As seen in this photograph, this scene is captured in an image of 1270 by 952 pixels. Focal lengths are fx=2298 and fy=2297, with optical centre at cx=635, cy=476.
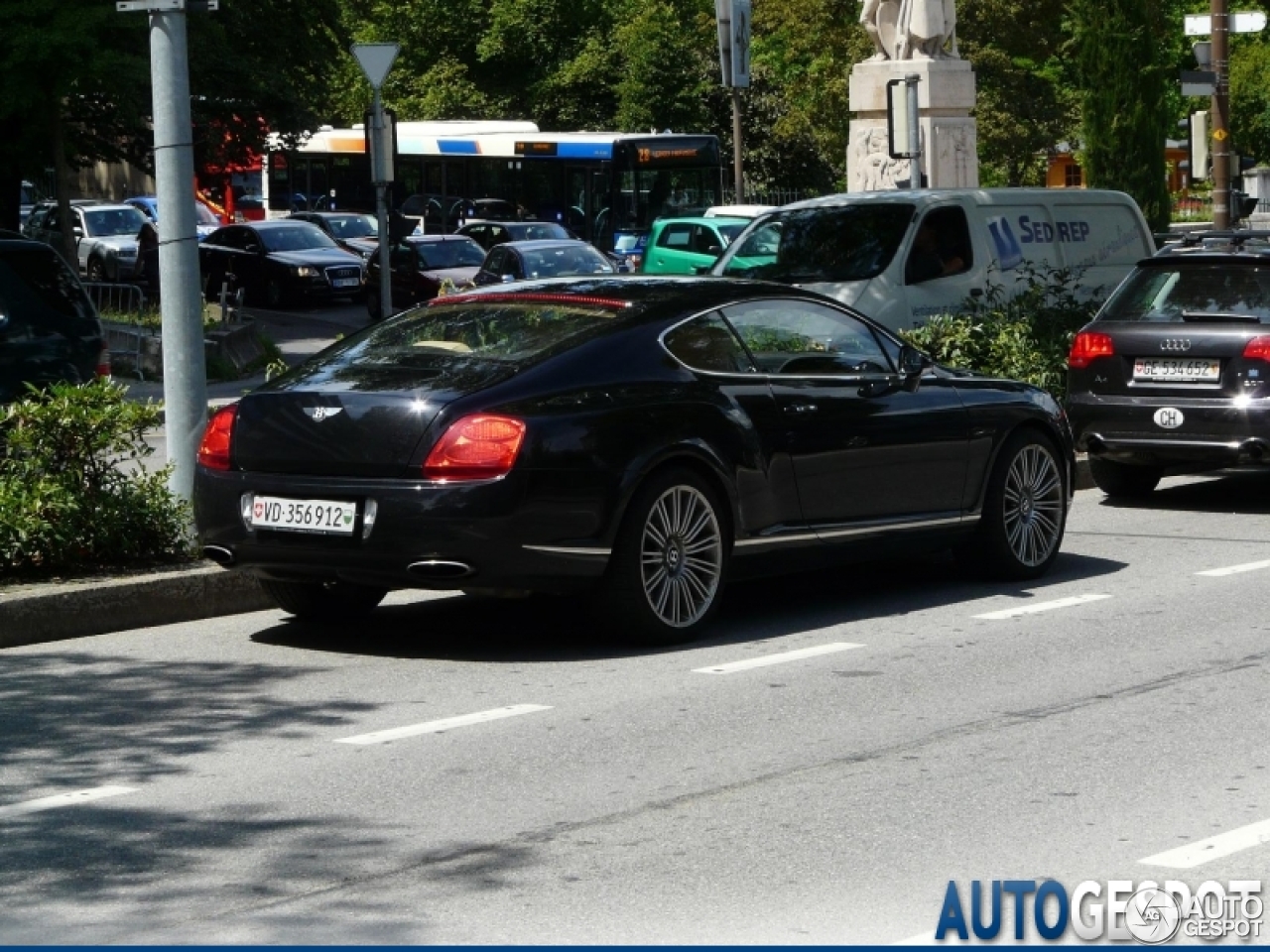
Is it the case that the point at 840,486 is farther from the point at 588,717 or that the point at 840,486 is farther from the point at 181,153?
the point at 181,153

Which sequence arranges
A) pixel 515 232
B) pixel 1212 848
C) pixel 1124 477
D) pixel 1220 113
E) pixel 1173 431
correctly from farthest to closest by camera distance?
pixel 515 232
pixel 1220 113
pixel 1124 477
pixel 1173 431
pixel 1212 848

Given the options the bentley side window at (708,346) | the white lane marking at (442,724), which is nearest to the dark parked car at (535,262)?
the bentley side window at (708,346)

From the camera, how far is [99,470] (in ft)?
33.9

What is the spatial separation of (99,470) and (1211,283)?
7.10 metres

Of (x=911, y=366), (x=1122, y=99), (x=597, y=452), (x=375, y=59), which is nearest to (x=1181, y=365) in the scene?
(x=911, y=366)

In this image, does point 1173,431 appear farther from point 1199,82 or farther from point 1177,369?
point 1199,82

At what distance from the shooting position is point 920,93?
107 feet

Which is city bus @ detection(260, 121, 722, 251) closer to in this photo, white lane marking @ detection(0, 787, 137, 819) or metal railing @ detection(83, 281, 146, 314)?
metal railing @ detection(83, 281, 146, 314)

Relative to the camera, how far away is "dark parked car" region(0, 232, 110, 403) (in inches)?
555

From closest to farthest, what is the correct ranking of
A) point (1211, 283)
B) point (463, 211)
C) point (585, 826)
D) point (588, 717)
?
point (585, 826) → point (588, 717) → point (1211, 283) → point (463, 211)

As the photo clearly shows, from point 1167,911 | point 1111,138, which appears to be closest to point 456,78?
point 1111,138

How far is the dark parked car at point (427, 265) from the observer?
38.2m

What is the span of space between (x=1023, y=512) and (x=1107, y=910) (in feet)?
18.8

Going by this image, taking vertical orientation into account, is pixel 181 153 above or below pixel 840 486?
above
